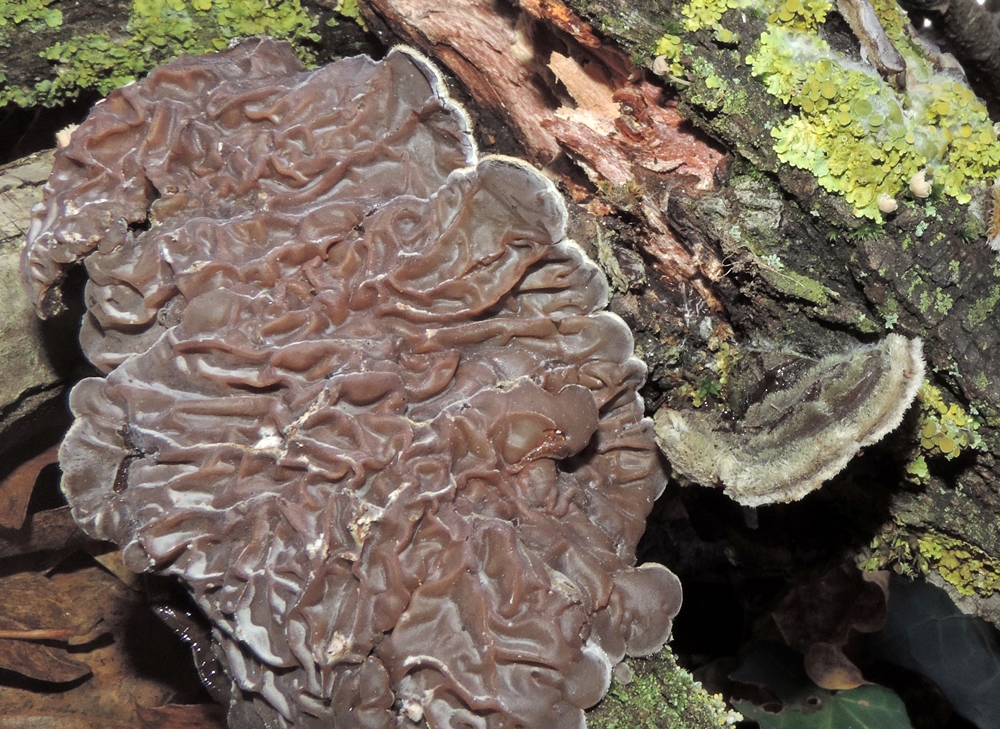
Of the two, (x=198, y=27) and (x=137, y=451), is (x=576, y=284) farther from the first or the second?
(x=198, y=27)

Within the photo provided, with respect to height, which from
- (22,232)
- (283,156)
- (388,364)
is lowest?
(22,232)

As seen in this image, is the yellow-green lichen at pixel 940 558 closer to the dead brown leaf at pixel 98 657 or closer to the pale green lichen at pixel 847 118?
the pale green lichen at pixel 847 118

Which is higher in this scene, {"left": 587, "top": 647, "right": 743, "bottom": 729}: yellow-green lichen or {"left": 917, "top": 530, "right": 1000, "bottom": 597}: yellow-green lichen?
{"left": 917, "top": 530, "right": 1000, "bottom": 597}: yellow-green lichen

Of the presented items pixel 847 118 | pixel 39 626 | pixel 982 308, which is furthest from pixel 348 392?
pixel 39 626

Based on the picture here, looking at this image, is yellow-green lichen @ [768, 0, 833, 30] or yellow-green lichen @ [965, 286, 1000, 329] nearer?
yellow-green lichen @ [768, 0, 833, 30]

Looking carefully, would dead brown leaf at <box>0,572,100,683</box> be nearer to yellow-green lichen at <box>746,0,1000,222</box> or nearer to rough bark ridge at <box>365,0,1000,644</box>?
rough bark ridge at <box>365,0,1000,644</box>

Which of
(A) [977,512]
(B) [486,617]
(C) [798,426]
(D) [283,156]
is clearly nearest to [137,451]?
(D) [283,156]

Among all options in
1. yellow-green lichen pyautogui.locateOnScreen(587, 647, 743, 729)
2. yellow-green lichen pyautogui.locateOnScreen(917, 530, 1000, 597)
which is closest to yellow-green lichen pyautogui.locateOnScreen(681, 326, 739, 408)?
yellow-green lichen pyautogui.locateOnScreen(587, 647, 743, 729)

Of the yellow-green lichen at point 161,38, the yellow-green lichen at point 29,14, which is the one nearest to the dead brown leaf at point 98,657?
the yellow-green lichen at point 161,38
